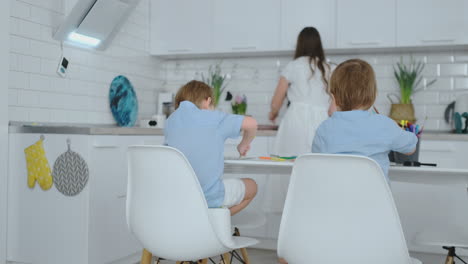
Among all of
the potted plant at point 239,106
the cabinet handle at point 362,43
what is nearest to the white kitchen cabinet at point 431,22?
the cabinet handle at point 362,43

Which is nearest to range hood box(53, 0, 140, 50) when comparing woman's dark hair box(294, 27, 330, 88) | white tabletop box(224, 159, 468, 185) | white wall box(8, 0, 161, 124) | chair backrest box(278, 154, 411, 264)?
white wall box(8, 0, 161, 124)

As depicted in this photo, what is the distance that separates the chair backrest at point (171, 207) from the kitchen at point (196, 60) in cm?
119

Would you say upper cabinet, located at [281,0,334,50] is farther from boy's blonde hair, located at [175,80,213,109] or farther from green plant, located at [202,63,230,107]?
boy's blonde hair, located at [175,80,213,109]

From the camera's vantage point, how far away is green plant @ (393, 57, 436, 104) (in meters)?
4.11

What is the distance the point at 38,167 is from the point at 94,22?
1083mm

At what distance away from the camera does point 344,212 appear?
1.60 m

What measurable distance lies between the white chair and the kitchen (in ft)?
3.88

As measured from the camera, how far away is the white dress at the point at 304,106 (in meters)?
3.52

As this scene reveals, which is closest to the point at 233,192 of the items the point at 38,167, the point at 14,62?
the point at 38,167

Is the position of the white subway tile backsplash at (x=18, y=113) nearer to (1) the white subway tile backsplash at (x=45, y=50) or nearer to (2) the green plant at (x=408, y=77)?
(1) the white subway tile backsplash at (x=45, y=50)

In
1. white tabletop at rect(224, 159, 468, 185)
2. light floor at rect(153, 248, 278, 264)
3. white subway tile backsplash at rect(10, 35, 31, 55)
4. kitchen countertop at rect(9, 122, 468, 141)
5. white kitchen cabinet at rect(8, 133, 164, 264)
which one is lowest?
light floor at rect(153, 248, 278, 264)

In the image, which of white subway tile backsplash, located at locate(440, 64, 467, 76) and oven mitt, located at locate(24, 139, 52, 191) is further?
white subway tile backsplash, located at locate(440, 64, 467, 76)

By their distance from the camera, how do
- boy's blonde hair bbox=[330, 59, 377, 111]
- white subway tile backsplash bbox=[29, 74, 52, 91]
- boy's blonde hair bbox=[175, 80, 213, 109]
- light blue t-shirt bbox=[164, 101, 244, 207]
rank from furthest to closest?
white subway tile backsplash bbox=[29, 74, 52, 91]
boy's blonde hair bbox=[175, 80, 213, 109]
light blue t-shirt bbox=[164, 101, 244, 207]
boy's blonde hair bbox=[330, 59, 377, 111]

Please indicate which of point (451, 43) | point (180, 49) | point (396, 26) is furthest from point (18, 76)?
point (451, 43)
